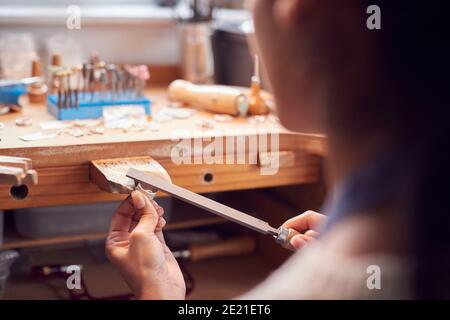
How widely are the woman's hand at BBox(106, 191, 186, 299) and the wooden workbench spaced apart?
27 cm

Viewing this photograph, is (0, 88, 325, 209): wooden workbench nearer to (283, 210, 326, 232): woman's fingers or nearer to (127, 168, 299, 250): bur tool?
(127, 168, 299, 250): bur tool

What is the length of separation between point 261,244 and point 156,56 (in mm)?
613

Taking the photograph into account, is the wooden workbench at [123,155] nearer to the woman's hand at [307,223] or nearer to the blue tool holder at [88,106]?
the blue tool holder at [88,106]

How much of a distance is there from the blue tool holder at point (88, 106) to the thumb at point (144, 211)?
514mm

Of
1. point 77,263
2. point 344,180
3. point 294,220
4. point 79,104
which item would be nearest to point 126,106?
point 79,104

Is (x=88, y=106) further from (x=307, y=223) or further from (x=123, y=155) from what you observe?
(x=307, y=223)

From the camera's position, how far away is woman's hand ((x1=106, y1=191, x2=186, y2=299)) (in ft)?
2.49

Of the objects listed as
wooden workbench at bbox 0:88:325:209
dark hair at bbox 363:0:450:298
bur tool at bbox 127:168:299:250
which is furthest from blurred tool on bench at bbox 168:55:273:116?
dark hair at bbox 363:0:450:298

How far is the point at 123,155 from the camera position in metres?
1.21

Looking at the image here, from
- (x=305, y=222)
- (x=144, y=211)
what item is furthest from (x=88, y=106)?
(x=305, y=222)

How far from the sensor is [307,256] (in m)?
0.51

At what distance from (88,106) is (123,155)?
0.24 meters

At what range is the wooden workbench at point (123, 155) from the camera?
3.83 ft

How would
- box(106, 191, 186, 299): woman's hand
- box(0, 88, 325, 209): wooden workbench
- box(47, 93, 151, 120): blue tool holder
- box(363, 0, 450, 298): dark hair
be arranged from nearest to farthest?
box(363, 0, 450, 298): dark hair → box(106, 191, 186, 299): woman's hand → box(0, 88, 325, 209): wooden workbench → box(47, 93, 151, 120): blue tool holder
